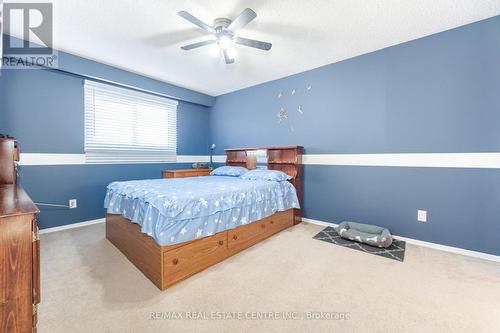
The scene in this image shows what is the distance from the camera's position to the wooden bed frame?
1804 millimetres

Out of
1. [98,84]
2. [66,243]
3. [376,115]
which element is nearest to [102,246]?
[66,243]

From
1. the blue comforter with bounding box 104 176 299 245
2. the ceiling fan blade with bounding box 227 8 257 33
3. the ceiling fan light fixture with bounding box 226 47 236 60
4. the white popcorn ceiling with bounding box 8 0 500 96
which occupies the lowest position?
the blue comforter with bounding box 104 176 299 245

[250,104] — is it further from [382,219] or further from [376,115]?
[382,219]

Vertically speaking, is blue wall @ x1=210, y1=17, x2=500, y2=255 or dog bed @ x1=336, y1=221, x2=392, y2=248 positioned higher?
blue wall @ x1=210, y1=17, x2=500, y2=255

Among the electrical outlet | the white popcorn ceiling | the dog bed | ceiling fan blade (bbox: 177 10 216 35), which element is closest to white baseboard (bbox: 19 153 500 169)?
the electrical outlet

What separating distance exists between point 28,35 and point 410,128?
5014 millimetres

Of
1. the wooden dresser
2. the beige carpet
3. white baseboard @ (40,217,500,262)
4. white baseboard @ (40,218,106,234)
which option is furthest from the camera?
white baseboard @ (40,218,106,234)

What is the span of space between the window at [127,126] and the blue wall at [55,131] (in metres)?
0.14

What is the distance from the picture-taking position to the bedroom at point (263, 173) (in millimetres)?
1553

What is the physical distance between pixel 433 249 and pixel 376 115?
1831mm

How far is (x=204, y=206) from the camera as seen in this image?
2.04m

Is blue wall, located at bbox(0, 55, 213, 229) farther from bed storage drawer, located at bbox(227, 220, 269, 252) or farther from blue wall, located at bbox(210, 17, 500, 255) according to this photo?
blue wall, located at bbox(210, 17, 500, 255)

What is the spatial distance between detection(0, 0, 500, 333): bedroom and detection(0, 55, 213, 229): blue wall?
2 centimetres

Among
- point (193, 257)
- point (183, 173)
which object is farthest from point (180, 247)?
point (183, 173)
